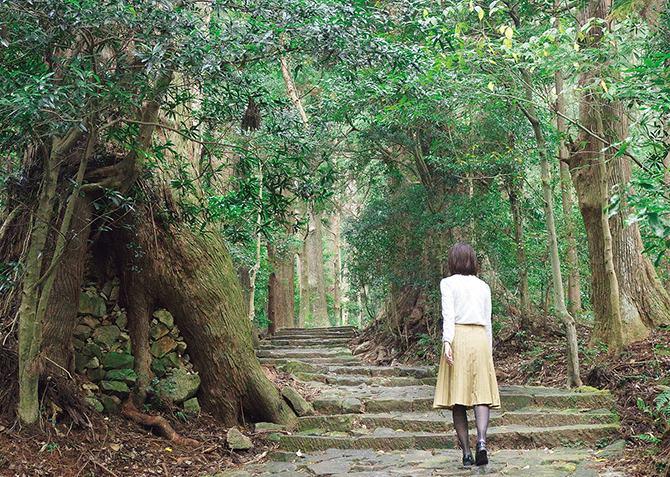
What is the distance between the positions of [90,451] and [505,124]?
7.99 metres

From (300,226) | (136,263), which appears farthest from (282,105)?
(136,263)

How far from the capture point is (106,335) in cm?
591

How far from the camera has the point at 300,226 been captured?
208 inches

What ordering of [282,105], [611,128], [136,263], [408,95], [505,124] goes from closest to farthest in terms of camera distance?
[282,105] < [136,263] < [611,128] < [408,95] < [505,124]

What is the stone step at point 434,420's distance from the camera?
5637 millimetres

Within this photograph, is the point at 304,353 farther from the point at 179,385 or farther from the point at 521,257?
the point at 179,385

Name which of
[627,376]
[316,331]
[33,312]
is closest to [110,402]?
[33,312]

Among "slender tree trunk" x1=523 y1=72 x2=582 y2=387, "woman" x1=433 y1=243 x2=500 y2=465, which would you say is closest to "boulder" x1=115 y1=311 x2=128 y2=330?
"woman" x1=433 y1=243 x2=500 y2=465

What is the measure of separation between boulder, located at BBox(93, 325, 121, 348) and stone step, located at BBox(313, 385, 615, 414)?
2696 mm

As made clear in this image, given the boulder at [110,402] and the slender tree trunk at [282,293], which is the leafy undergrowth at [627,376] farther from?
the slender tree trunk at [282,293]

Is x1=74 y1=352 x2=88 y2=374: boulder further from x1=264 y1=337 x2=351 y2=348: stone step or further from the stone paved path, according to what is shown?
x1=264 y1=337 x2=351 y2=348: stone step

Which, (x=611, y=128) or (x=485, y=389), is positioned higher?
(x=611, y=128)

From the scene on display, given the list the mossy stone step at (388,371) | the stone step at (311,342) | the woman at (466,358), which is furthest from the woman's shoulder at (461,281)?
the stone step at (311,342)

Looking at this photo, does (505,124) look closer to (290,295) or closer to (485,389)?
(485,389)
